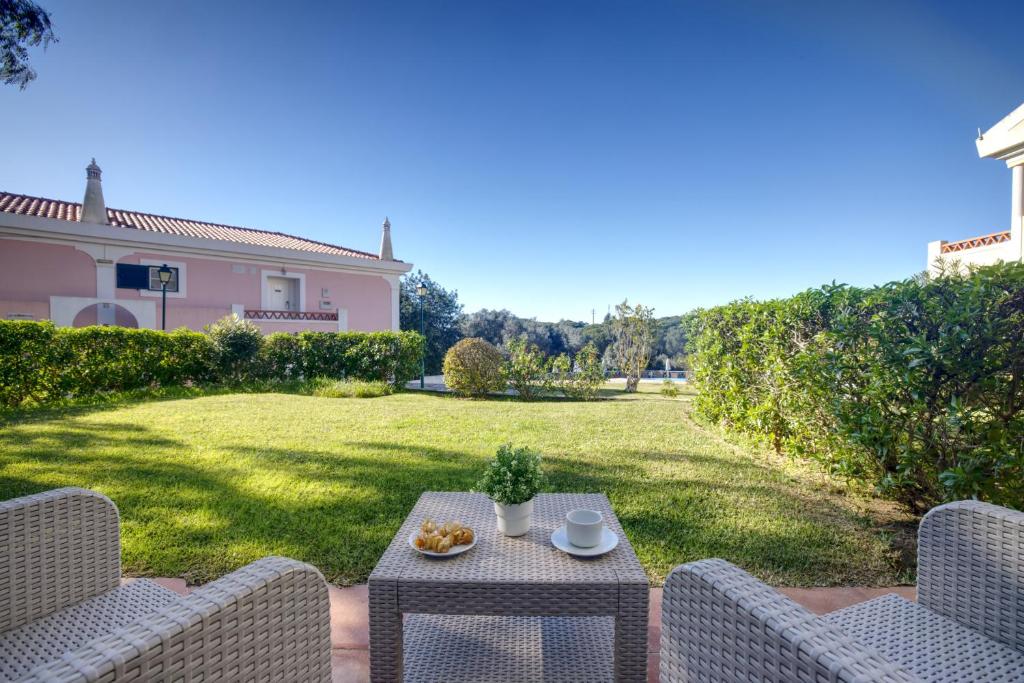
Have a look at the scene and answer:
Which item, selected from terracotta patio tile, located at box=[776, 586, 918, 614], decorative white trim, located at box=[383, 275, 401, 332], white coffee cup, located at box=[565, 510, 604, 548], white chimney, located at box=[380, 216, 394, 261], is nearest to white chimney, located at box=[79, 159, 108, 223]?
white chimney, located at box=[380, 216, 394, 261]

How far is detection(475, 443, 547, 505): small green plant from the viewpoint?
177 cm

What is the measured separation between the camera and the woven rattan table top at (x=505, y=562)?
1.46 meters

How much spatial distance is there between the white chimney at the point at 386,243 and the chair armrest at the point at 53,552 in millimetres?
18304

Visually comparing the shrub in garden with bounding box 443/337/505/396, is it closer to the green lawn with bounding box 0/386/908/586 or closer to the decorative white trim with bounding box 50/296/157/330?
the green lawn with bounding box 0/386/908/586

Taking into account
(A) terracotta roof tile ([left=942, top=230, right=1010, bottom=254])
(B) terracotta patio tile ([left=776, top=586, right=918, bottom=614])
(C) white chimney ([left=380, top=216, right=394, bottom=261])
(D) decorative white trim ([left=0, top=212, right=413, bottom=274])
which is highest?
(C) white chimney ([left=380, top=216, right=394, bottom=261])

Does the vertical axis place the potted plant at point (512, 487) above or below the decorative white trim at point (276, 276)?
below

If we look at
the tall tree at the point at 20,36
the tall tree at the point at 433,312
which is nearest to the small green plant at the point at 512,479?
the tall tree at the point at 20,36

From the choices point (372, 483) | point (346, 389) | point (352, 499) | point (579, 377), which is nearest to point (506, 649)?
point (352, 499)

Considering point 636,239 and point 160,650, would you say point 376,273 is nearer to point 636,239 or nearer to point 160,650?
point 636,239

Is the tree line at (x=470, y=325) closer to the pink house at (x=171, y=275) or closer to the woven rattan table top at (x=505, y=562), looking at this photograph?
the pink house at (x=171, y=275)

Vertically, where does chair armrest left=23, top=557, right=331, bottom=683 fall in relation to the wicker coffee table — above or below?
above

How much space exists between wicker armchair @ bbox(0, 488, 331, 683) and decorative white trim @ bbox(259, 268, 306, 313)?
17.0 metres

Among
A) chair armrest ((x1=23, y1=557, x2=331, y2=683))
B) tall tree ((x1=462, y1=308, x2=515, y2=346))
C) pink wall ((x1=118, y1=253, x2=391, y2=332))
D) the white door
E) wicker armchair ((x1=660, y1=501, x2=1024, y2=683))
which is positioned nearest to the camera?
chair armrest ((x1=23, y1=557, x2=331, y2=683))

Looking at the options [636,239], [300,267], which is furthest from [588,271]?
[300,267]
